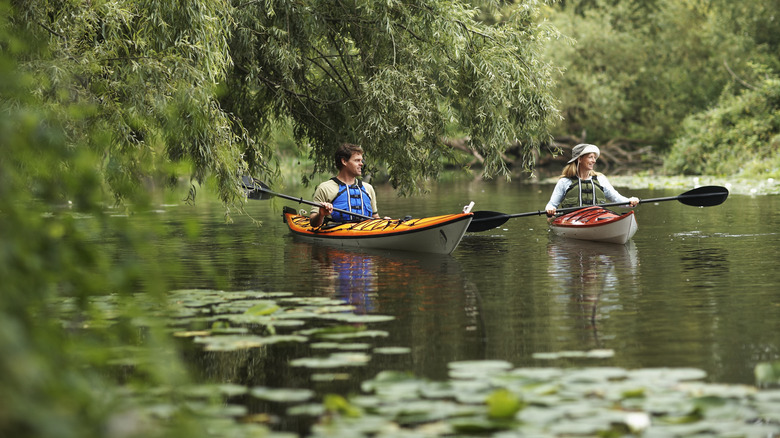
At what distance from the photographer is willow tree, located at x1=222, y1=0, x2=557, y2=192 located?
1266 cm

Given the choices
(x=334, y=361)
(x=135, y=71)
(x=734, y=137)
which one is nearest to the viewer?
(x=334, y=361)

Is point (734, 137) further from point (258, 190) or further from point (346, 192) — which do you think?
point (258, 190)

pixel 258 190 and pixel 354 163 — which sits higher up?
pixel 354 163

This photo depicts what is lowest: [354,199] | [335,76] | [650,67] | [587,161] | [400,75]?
[354,199]

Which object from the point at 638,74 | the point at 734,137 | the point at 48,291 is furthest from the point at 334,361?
the point at 638,74

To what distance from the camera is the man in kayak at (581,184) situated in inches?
498

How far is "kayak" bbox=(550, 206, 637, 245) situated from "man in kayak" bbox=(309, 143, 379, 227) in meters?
2.58

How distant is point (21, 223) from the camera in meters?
3.15

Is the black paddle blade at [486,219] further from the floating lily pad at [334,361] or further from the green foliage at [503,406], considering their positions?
the green foliage at [503,406]

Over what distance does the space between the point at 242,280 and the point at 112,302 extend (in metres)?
1.89

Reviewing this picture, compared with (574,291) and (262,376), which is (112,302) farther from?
(574,291)

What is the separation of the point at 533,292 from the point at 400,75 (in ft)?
17.6

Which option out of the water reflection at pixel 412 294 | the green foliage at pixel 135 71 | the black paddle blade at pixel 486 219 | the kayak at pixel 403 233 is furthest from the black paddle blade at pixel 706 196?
the green foliage at pixel 135 71

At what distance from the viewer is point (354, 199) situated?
1223 cm
